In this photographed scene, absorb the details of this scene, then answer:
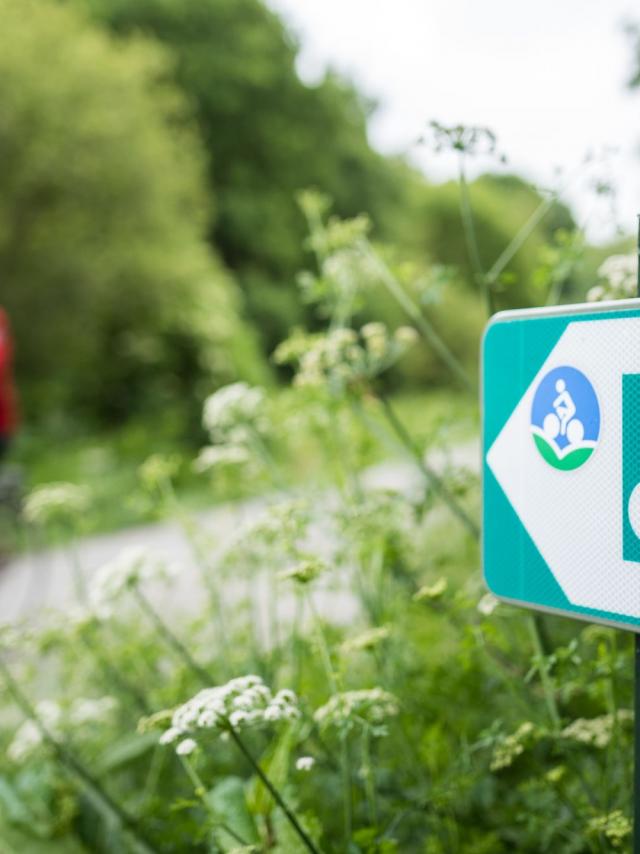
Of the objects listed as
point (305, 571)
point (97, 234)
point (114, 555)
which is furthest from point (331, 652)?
point (97, 234)

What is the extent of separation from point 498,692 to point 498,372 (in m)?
1.14

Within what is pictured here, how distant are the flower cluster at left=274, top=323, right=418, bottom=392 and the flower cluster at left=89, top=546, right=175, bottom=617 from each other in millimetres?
572

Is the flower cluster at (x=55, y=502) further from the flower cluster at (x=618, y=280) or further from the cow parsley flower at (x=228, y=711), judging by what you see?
the flower cluster at (x=618, y=280)

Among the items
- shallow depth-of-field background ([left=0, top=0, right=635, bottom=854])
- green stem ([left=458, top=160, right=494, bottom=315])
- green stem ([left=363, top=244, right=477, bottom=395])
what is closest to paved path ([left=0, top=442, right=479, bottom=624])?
shallow depth-of-field background ([left=0, top=0, right=635, bottom=854])

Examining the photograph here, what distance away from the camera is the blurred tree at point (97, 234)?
34.4ft

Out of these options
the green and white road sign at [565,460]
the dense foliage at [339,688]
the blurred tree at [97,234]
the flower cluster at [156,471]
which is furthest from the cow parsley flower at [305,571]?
the blurred tree at [97,234]

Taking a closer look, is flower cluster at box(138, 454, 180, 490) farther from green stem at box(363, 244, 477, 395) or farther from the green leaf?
the green leaf

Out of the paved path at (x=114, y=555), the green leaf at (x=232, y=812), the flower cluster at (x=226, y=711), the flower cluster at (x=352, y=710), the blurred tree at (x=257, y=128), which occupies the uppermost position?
the blurred tree at (x=257, y=128)

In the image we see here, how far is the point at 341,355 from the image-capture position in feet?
7.97

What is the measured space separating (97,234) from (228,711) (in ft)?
35.3

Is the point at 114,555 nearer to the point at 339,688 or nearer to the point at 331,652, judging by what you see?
the point at 331,652

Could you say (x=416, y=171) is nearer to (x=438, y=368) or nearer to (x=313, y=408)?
(x=438, y=368)

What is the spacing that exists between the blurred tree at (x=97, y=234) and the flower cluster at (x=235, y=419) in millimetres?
8522

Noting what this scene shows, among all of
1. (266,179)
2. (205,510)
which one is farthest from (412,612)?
(266,179)
